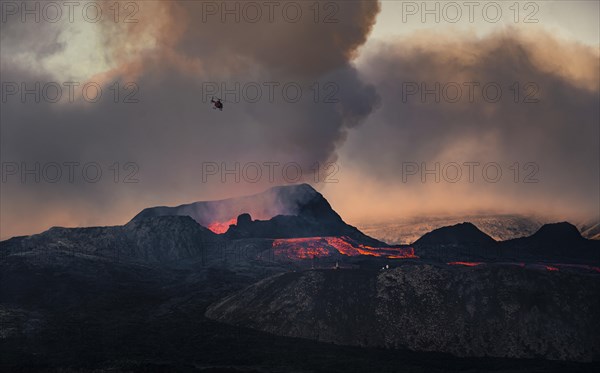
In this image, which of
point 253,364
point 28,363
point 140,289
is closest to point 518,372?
point 253,364

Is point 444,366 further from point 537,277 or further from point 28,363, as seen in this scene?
point 28,363

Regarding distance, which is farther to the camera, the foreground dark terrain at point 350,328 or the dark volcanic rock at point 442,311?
the dark volcanic rock at point 442,311

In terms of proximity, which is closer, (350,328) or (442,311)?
(442,311)

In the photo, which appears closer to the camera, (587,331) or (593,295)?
(587,331)

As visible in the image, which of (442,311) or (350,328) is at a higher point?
(442,311)

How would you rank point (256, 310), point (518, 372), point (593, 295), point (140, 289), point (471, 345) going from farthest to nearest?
point (140, 289) → point (256, 310) → point (593, 295) → point (471, 345) → point (518, 372)

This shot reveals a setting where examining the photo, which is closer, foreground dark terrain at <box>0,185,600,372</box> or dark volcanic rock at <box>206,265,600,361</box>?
foreground dark terrain at <box>0,185,600,372</box>

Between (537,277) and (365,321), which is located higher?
(537,277)

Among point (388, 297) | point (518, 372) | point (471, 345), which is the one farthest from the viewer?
point (388, 297)
